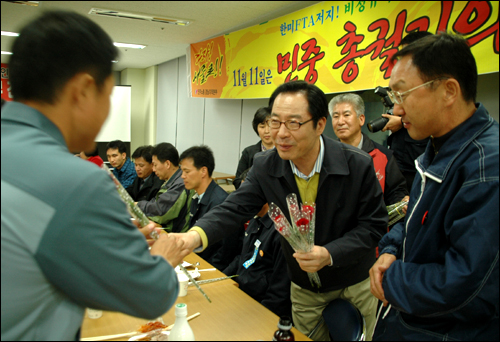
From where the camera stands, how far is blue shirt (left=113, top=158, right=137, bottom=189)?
511cm

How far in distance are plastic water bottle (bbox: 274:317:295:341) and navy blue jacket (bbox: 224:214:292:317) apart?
0.97 metres

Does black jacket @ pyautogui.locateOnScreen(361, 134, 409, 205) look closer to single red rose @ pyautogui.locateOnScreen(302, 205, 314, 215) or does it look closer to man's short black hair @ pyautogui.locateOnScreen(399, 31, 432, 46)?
single red rose @ pyautogui.locateOnScreen(302, 205, 314, 215)

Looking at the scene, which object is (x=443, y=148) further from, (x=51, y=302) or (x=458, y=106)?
(x=51, y=302)

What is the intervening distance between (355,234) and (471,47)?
2.87 feet

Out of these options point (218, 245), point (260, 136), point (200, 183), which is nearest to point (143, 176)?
point (260, 136)

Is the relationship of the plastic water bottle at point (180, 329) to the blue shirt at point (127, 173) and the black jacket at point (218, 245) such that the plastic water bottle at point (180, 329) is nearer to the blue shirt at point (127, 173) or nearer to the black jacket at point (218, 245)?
the black jacket at point (218, 245)

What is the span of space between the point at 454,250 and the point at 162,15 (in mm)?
896

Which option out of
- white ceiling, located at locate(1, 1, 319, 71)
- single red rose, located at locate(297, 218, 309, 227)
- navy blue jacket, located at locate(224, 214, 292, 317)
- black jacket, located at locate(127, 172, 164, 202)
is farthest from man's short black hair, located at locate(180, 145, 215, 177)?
white ceiling, located at locate(1, 1, 319, 71)

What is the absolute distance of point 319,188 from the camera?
1.61m

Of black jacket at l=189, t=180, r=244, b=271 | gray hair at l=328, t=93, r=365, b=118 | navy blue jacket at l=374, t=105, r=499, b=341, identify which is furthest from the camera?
gray hair at l=328, t=93, r=365, b=118

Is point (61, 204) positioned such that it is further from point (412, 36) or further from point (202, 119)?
point (202, 119)

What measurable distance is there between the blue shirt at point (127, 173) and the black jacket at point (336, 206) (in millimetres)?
3739

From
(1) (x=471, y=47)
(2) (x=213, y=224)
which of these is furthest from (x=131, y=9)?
(2) (x=213, y=224)

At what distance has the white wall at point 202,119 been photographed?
214 inches
